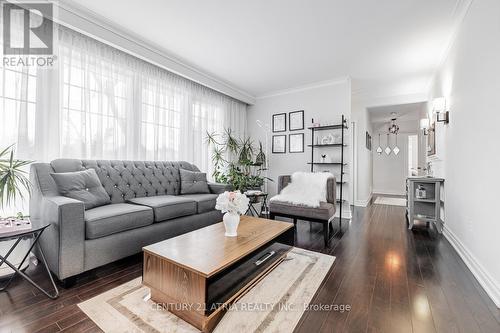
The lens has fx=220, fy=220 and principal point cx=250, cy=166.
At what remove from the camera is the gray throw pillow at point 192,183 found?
134 inches

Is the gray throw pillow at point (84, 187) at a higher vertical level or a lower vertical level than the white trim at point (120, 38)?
lower

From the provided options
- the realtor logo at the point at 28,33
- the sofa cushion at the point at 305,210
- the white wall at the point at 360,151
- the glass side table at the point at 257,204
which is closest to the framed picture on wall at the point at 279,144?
the glass side table at the point at 257,204

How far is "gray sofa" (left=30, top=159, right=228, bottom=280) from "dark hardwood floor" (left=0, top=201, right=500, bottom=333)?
0.75ft

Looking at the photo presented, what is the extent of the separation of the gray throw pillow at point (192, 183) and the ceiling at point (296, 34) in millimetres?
1901

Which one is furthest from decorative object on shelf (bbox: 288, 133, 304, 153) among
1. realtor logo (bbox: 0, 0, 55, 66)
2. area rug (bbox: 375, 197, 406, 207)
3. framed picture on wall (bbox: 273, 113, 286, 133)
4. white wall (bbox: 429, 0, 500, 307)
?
realtor logo (bbox: 0, 0, 55, 66)

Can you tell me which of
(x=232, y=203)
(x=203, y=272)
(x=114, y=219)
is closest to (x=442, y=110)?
(x=232, y=203)

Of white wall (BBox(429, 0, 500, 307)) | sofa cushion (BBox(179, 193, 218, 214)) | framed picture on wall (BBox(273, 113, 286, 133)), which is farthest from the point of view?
framed picture on wall (BBox(273, 113, 286, 133))

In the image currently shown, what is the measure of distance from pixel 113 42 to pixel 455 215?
4.86m

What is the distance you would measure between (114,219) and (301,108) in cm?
419

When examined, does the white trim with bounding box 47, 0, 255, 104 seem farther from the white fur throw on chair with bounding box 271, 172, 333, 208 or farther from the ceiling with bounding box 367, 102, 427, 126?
the ceiling with bounding box 367, 102, 427, 126

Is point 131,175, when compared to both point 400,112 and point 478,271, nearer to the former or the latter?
point 478,271

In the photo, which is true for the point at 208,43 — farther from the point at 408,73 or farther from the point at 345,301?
the point at 408,73

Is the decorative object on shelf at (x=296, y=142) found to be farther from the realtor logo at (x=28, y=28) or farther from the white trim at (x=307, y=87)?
the realtor logo at (x=28, y=28)

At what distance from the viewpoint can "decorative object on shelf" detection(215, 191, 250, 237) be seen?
1.82 metres
